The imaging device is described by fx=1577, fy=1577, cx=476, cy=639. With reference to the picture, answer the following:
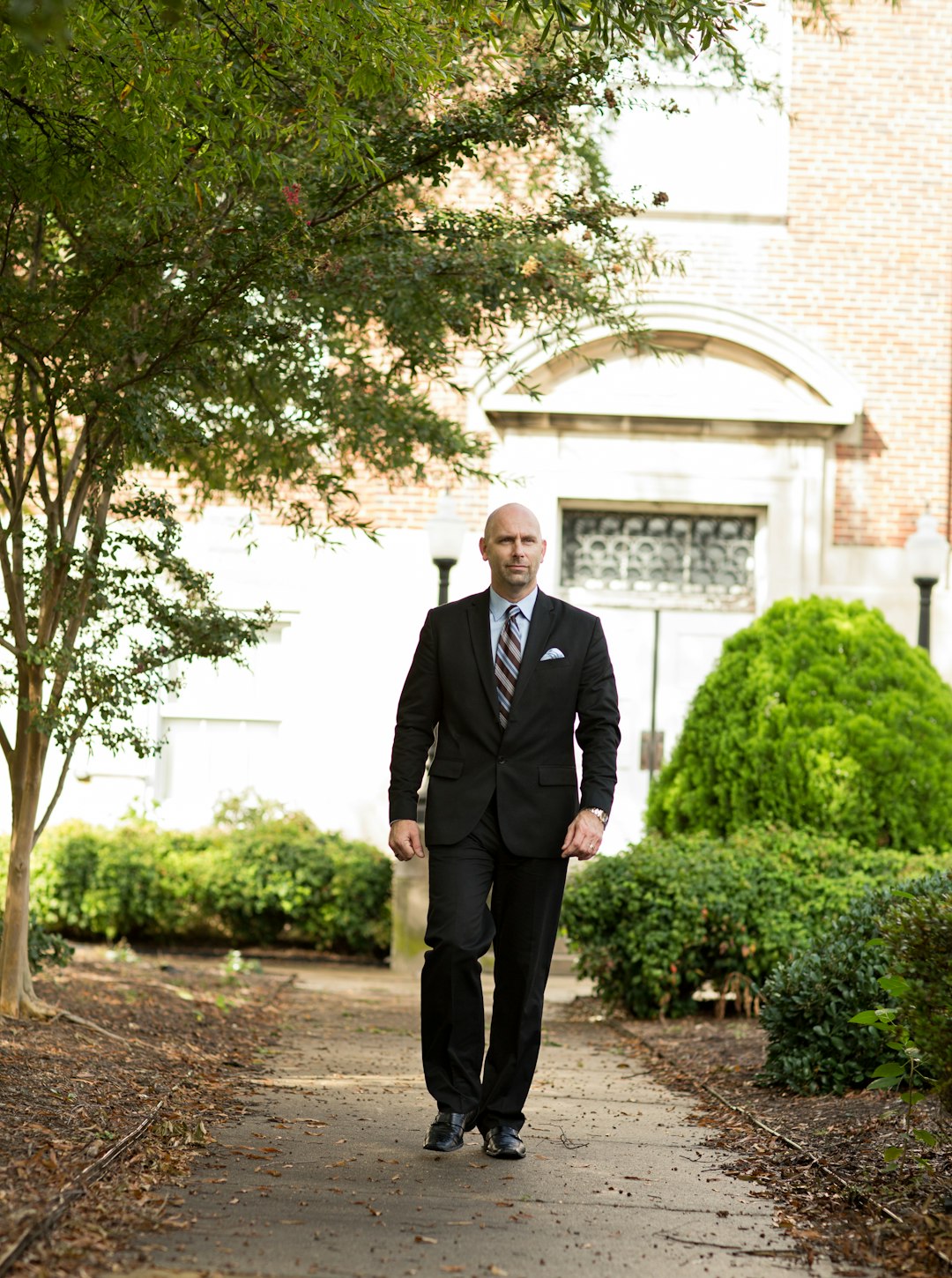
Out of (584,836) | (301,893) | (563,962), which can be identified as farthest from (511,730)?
(301,893)

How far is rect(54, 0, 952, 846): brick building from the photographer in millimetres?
14633

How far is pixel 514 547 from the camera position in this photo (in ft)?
17.3

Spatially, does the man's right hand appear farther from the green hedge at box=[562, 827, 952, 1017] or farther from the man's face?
the green hedge at box=[562, 827, 952, 1017]

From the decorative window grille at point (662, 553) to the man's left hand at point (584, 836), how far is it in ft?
32.4

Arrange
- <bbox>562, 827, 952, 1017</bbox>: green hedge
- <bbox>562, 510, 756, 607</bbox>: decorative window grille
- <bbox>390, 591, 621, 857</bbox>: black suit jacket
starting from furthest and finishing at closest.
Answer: <bbox>562, 510, 756, 607</bbox>: decorative window grille → <bbox>562, 827, 952, 1017</bbox>: green hedge → <bbox>390, 591, 621, 857</bbox>: black suit jacket

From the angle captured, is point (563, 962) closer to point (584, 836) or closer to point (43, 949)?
point (43, 949)

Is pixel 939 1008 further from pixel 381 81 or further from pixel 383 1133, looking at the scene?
pixel 381 81

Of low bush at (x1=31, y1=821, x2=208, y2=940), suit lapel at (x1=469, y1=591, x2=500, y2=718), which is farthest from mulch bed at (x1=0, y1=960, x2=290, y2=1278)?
low bush at (x1=31, y1=821, x2=208, y2=940)

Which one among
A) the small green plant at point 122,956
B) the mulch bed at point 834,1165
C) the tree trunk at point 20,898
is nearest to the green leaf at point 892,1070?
the mulch bed at point 834,1165

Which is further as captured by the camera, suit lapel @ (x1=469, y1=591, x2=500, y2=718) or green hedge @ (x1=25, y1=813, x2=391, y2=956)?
green hedge @ (x1=25, y1=813, x2=391, y2=956)

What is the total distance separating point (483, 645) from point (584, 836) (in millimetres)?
755

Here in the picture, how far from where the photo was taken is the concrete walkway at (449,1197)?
3836 mm

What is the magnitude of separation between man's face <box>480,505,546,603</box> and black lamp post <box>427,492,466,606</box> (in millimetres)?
7481

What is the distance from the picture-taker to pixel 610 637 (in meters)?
14.8
